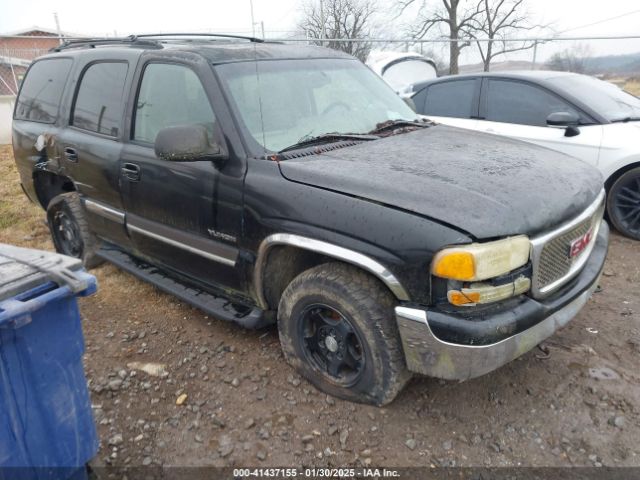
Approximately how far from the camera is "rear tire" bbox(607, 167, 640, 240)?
4938 millimetres

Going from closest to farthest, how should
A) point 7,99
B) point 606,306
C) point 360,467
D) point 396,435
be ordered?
point 360,467, point 396,435, point 606,306, point 7,99

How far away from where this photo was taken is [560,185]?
2.62 meters

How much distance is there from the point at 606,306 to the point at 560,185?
62.8 inches

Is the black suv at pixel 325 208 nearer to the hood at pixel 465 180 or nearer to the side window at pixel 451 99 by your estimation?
the hood at pixel 465 180

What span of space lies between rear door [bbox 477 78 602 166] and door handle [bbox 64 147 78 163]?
13.9 ft

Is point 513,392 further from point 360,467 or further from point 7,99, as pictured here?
point 7,99

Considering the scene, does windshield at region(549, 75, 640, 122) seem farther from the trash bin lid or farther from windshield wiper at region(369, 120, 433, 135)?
the trash bin lid

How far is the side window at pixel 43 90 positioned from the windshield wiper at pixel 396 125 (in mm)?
2714

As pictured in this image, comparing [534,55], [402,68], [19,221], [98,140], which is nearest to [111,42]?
[98,140]

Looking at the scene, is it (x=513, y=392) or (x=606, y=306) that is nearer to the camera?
(x=513, y=392)

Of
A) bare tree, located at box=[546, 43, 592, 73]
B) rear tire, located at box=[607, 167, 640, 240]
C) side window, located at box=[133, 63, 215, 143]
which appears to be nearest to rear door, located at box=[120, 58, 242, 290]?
side window, located at box=[133, 63, 215, 143]

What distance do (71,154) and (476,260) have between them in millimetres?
3387

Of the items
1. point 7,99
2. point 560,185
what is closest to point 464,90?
point 560,185

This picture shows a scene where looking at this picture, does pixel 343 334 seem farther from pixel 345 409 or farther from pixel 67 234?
pixel 67 234
